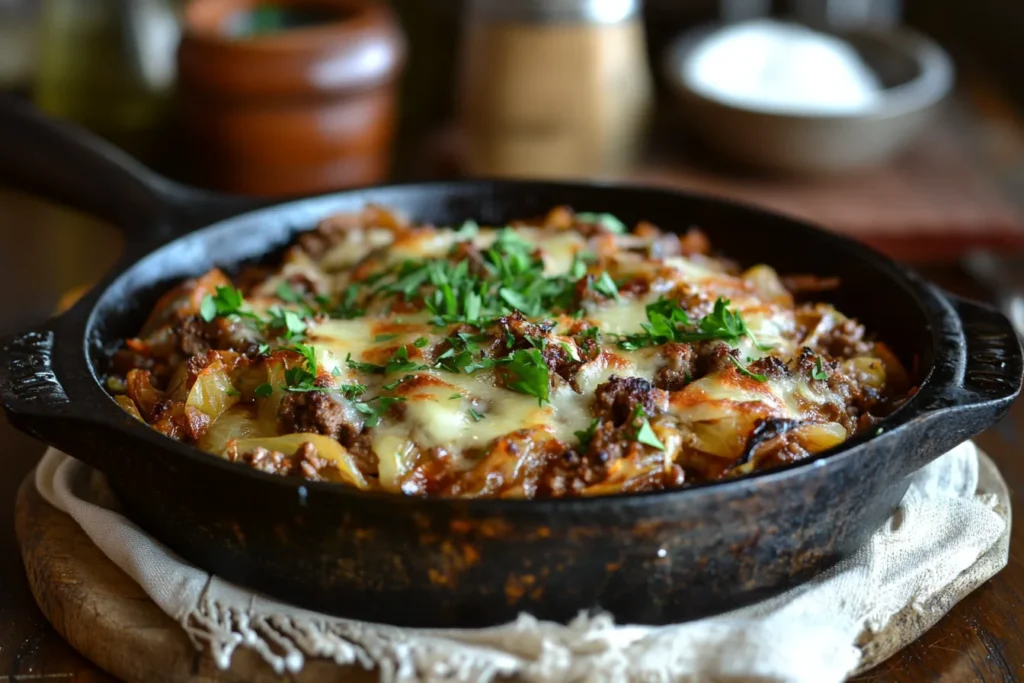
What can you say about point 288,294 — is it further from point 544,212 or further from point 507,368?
point 544,212

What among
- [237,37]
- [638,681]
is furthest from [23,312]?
[638,681]

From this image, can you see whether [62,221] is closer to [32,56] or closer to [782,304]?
[32,56]

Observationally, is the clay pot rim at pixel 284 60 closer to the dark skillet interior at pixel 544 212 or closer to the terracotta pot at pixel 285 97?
the terracotta pot at pixel 285 97

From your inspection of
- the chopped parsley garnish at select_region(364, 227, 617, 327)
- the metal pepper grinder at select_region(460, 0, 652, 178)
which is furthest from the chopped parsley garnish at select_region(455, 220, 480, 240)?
the metal pepper grinder at select_region(460, 0, 652, 178)

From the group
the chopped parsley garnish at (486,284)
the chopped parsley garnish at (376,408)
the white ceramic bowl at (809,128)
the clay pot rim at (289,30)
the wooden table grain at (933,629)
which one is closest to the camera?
the wooden table grain at (933,629)

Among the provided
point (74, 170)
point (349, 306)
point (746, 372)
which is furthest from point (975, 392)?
point (74, 170)

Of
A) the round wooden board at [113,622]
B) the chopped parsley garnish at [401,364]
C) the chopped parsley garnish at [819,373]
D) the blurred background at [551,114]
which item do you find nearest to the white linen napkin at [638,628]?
the round wooden board at [113,622]

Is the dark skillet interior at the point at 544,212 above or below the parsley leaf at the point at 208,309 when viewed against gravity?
below

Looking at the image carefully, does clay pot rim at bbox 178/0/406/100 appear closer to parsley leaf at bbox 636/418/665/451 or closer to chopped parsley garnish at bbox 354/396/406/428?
chopped parsley garnish at bbox 354/396/406/428
